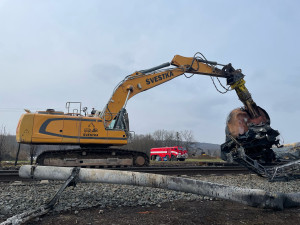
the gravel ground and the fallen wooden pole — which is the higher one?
the fallen wooden pole

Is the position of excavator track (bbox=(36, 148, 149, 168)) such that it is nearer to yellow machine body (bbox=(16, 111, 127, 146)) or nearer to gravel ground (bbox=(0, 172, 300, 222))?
yellow machine body (bbox=(16, 111, 127, 146))

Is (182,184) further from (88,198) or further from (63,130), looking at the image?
(63,130)

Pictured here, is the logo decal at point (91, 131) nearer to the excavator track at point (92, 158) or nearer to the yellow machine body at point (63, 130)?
the yellow machine body at point (63, 130)

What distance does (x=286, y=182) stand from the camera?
741cm

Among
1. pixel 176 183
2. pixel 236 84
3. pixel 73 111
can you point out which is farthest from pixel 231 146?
pixel 73 111

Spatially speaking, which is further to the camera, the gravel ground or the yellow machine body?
the yellow machine body

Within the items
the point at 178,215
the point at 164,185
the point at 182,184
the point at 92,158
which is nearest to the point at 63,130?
the point at 92,158

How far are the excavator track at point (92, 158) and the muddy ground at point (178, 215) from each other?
6038mm

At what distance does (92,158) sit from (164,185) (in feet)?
21.8

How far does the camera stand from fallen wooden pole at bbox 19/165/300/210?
368 centimetres

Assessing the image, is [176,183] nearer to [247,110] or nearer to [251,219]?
[251,219]

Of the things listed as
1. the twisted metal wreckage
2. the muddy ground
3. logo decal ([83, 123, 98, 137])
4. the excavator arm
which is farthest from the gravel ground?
the excavator arm

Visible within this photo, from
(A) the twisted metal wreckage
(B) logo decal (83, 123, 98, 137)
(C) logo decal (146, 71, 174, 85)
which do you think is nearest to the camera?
(A) the twisted metal wreckage

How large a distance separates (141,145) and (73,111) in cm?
4590
